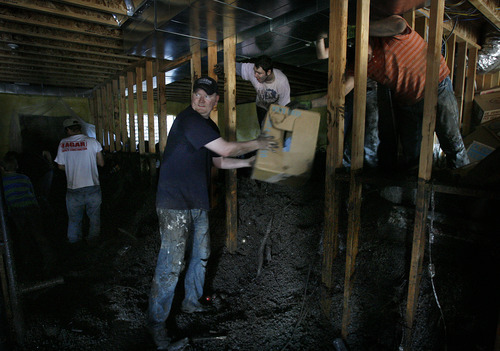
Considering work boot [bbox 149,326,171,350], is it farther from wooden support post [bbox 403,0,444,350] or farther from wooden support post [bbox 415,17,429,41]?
wooden support post [bbox 415,17,429,41]

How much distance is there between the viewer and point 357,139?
1.83m

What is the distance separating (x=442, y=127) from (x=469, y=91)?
2785mm

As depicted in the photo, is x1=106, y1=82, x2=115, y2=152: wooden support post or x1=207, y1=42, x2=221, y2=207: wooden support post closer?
x1=207, y1=42, x2=221, y2=207: wooden support post

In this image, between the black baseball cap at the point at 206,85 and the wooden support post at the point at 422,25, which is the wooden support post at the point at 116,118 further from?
the wooden support post at the point at 422,25

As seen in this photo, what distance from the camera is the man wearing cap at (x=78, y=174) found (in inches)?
153

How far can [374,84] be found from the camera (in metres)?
2.83

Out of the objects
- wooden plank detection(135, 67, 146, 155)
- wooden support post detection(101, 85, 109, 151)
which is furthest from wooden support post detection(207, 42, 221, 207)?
wooden support post detection(101, 85, 109, 151)

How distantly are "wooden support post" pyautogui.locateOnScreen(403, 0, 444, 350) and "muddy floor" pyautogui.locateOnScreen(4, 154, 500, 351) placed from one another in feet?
0.34

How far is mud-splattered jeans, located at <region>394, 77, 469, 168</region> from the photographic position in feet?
7.73

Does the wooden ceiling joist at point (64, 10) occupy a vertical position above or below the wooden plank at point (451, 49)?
above

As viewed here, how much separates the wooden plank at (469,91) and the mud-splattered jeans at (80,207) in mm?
5845

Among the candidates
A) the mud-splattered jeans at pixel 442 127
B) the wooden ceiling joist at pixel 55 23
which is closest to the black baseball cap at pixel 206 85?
the mud-splattered jeans at pixel 442 127

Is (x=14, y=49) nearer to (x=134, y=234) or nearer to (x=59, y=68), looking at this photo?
(x=59, y=68)

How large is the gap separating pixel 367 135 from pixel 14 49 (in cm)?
546
